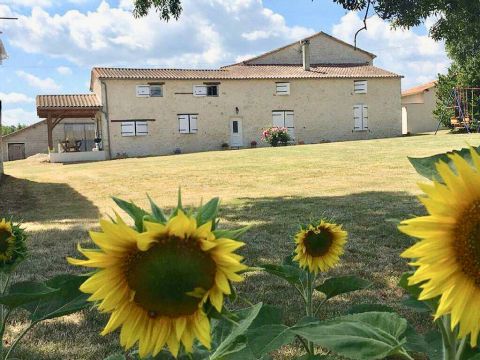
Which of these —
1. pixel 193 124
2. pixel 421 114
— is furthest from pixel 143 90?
pixel 421 114

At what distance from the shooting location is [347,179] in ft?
46.5

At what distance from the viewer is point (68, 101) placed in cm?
3528

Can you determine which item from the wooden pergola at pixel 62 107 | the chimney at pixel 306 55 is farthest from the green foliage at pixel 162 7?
the chimney at pixel 306 55

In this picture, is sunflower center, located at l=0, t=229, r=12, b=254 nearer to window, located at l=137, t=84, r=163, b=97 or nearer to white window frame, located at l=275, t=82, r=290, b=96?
window, located at l=137, t=84, r=163, b=97

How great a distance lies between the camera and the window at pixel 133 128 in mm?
34812

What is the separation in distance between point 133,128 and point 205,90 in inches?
232

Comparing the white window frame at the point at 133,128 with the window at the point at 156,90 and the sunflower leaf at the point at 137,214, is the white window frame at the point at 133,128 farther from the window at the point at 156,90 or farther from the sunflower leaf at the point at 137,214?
the sunflower leaf at the point at 137,214

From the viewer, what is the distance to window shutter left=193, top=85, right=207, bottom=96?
122ft

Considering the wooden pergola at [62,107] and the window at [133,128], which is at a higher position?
the wooden pergola at [62,107]

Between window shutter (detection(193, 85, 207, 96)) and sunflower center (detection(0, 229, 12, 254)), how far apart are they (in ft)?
118

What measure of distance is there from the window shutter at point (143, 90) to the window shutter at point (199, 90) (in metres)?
3.26

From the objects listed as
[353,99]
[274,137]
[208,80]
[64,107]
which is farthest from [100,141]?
[353,99]

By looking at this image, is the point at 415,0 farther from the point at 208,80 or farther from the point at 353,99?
the point at 353,99

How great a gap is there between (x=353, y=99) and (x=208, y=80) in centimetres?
1117
